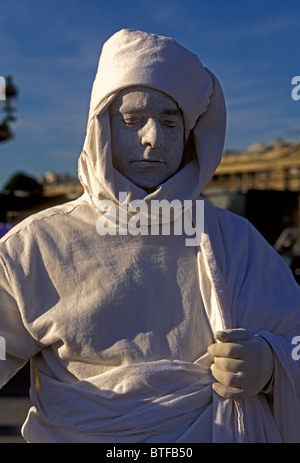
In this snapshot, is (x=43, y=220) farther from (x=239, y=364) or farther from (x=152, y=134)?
(x=239, y=364)

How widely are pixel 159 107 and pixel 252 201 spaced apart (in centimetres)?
1785

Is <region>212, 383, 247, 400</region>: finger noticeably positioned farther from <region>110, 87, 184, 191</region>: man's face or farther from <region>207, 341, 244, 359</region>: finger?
<region>110, 87, 184, 191</region>: man's face

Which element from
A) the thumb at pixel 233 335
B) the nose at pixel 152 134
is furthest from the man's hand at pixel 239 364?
the nose at pixel 152 134

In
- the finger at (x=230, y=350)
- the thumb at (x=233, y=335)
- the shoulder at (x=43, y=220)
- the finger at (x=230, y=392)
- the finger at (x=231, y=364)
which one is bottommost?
the finger at (x=230, y=392)

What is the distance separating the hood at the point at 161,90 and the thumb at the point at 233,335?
43cm

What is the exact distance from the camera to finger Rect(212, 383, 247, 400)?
2092 mm

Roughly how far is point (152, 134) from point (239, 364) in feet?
2.34

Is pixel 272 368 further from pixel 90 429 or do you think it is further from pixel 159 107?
pixel 159 107

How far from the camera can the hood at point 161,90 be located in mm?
2201

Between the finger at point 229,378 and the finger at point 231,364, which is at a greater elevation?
the finger at point 231,364

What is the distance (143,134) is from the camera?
2.22 m

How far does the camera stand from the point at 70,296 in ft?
7.14

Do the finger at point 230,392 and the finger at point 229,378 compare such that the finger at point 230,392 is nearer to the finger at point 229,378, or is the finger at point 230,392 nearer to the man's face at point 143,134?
the finger at point 229,378

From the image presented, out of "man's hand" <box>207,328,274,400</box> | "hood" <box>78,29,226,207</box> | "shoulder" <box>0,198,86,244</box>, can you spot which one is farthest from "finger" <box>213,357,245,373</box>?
"shoulder" <box>0,198,86,244</box>
